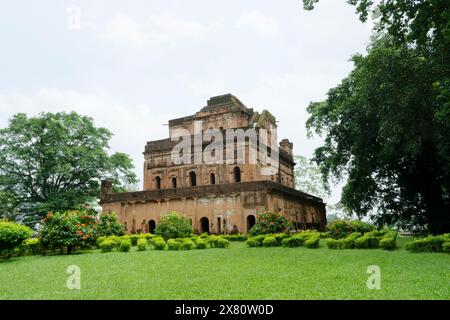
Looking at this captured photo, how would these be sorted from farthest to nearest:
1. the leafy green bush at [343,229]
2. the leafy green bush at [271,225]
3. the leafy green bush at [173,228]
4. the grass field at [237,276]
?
1. the leafy green bush at [173,228]
2. the leafy green bush at [271,225]
3. the leafy green bush at [343,229]
4. the grass field at [237,276]

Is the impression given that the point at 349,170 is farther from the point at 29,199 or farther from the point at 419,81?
the point at 29,199

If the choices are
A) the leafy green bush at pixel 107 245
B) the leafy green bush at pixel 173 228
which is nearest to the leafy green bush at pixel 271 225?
the leafy green bush at pixel 173 228

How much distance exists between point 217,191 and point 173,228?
430 centimetres

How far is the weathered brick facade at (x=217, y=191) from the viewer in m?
21.1

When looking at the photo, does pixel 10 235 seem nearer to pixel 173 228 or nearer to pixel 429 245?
pixel 173 228

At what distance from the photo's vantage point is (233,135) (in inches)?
1021

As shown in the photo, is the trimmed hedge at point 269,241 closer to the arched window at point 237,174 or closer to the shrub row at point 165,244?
the shrub row at point 165,244

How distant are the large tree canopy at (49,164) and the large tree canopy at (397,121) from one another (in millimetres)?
18550

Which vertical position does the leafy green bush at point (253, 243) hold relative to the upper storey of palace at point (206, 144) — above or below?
below

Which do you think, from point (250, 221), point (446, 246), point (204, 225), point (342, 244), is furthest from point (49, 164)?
point (446, 246)

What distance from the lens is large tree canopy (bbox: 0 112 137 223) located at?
92.5ft

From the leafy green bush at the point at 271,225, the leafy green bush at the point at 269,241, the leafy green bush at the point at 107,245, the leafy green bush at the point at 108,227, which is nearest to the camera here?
the leafy green bush at the point at 107,245
